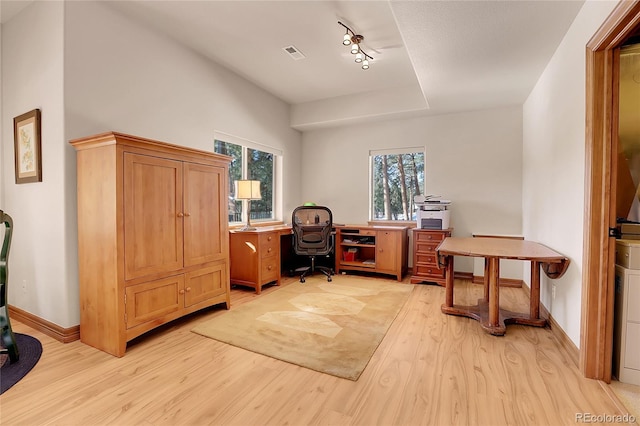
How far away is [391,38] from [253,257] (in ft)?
9.62

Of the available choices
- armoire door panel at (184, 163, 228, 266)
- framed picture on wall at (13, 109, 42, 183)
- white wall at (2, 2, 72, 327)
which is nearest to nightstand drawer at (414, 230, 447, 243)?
armoire door panel at (184, 163, 228, 266)

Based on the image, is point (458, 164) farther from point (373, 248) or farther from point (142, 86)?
point (142, 86)

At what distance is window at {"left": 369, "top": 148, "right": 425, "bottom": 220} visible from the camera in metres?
4.80

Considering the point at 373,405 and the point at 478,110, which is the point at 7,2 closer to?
the point at 373,405

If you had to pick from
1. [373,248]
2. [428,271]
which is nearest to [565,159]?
[428,271]

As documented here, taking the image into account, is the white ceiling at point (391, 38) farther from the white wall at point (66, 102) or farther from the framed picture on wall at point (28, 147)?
the framed picture on wall at point (28, 147)

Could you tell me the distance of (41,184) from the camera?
252 centimetres

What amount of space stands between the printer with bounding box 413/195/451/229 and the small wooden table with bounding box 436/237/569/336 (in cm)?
104

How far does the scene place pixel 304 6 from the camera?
259 centimetres

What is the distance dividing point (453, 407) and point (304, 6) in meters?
3.17

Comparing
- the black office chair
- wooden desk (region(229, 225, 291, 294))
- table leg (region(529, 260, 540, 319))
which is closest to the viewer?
table leg (region(529, 260, 540, 319))

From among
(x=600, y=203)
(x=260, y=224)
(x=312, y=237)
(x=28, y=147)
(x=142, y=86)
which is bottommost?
(x=312, y=237)

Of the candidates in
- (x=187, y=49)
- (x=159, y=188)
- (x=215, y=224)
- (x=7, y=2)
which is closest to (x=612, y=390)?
(x=215, y=224)

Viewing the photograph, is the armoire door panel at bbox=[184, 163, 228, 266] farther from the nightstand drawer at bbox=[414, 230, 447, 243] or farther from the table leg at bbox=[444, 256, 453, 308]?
the nightstand drawer at bbox=[414, 230, 447, 243]
